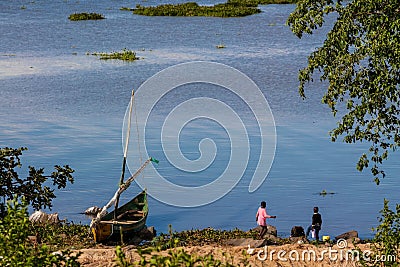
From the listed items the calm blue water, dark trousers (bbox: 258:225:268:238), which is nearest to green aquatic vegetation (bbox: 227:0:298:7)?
the calm blue water

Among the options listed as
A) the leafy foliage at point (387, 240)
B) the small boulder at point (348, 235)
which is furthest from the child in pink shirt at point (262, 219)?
the leafy foliage at point (387, 240)

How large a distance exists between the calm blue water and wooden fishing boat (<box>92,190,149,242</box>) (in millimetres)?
722

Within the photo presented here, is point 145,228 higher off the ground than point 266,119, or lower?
lower

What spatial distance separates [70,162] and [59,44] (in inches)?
1395

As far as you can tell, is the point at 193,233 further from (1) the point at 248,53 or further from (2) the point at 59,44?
(2) the point at 59,44

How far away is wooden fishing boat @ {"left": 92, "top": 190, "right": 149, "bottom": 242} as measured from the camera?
80.7 feet

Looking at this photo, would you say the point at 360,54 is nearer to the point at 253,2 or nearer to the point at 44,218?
the point at 44,218

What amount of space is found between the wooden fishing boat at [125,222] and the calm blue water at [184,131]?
72 cm

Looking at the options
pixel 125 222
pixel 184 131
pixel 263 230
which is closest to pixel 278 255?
pixel 263 230

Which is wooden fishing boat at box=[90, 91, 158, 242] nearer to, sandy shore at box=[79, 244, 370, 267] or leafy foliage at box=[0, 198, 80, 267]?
sandy shore at box=[79, 244, 370, 267]

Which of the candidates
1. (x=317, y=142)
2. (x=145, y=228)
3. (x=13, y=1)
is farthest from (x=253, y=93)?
(x=13, y=1)

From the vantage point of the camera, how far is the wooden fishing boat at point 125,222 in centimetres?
2461

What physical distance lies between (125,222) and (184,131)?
1229 centimetres

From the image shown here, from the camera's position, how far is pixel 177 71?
52.9 meters
